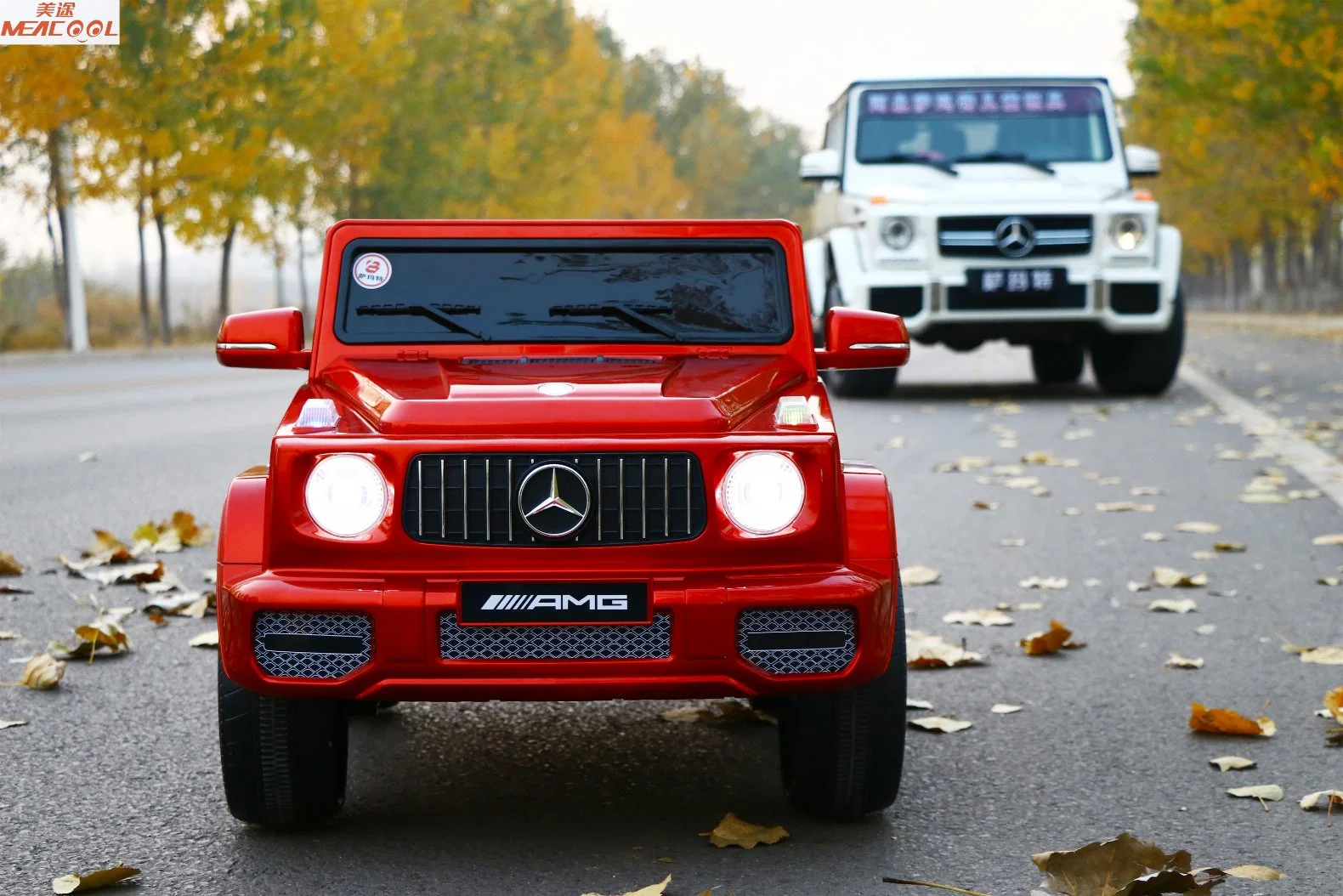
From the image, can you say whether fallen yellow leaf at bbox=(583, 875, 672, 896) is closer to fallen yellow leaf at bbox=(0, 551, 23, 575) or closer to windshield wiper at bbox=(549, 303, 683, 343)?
windshield wiper at bbox=(549, 303, 683, 343)

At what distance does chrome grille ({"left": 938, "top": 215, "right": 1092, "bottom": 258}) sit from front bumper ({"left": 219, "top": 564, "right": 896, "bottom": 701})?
1122 cm

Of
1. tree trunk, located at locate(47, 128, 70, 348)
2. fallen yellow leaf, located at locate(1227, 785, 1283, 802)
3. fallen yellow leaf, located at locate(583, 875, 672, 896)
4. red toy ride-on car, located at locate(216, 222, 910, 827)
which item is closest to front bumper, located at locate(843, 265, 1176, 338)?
fallen yellow leaf, located at locate(1227, 785, 1283, 802)

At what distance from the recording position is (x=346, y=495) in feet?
11.5

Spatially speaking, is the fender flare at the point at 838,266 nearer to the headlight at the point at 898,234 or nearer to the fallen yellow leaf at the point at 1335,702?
the headlight at the point at 898,234

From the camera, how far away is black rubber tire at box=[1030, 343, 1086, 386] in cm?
1805

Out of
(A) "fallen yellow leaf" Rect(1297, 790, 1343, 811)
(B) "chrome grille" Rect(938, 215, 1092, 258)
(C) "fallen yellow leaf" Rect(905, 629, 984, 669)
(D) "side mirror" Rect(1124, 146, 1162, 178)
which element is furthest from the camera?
(D) "side mirror" Rect(1124, 146, 1162, 178)

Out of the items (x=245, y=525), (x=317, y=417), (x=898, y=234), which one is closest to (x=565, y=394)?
(x=317, y=417)

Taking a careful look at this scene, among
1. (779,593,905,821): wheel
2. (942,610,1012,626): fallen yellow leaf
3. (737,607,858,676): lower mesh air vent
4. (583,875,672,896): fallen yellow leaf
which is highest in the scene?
(737,607,858,676): lower mesh air vent

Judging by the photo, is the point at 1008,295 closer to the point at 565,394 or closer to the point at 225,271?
the point at 565,394

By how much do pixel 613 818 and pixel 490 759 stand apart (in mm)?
580

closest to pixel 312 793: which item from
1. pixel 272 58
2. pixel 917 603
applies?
pixel 917 603

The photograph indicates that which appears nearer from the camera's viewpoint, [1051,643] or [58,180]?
[1051,643]

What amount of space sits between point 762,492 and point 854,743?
1.82 feet

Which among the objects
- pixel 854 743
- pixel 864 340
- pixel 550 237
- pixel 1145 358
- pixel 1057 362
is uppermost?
pixel 550 237
